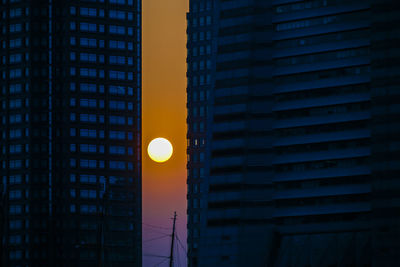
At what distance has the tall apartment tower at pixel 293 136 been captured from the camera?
497 ft

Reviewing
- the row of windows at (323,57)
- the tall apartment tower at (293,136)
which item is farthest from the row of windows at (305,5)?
the row of windows at (323,57)

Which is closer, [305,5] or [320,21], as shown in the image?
[320,21]

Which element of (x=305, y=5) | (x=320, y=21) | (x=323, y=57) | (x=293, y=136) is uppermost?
(x=305, y=5)

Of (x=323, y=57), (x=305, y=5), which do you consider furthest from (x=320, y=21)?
(x=323, y=57)

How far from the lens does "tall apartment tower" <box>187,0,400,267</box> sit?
151 m

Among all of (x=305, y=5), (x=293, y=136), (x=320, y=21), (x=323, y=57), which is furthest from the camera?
(x=305, y=5)

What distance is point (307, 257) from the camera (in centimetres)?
15138

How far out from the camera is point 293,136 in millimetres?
155375

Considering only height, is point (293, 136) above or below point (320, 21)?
below

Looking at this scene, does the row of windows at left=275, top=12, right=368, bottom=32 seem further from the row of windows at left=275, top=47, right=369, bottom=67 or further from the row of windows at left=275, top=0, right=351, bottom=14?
the row of windows at left=275, top=47, right=369, bottom=67

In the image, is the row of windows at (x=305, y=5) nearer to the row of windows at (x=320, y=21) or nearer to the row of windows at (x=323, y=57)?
the row of windows at (x=320, y=21)

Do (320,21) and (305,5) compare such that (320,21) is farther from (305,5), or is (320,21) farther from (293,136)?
(293,136)

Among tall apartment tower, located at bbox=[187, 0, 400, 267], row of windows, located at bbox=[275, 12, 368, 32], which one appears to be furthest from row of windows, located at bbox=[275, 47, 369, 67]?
row of windows, located at bbox=[275, 12, 368, 32]

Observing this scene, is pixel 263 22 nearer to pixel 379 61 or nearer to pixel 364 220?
pixel 379 61
